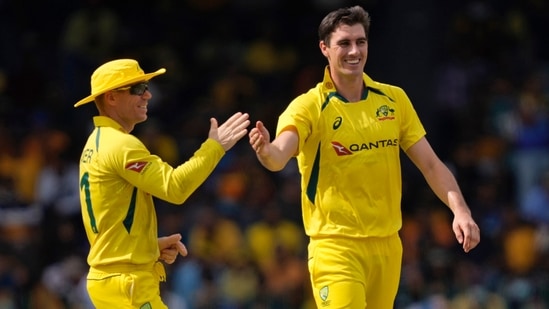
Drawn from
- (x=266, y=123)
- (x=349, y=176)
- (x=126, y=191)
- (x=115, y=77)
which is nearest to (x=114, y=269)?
(x=126, y=191)

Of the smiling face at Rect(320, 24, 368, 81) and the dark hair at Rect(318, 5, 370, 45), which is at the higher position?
the dark hair at Rect(318, 5, 370, 45)

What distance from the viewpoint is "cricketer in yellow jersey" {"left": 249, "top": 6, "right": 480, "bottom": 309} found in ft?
30.3

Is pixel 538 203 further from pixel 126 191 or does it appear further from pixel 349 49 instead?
pixel 126 191

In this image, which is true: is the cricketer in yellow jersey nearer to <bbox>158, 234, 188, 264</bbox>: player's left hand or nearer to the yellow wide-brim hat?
<bbox>158, 234, 188, 264</bbox>: player's left hand

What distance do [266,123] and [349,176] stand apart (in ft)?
31.7

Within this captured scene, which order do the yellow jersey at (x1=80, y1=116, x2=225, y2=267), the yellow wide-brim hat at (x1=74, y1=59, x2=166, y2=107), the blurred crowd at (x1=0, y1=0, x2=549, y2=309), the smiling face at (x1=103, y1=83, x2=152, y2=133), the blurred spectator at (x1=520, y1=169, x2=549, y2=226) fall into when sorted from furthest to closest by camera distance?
1. the blurred spectator at (x1=520, y1=169, x2=549, y2=226)
2. the blurred crowd at (x1=0, y1=0, x2=549, y2=309)
3. the smiling face at (x1=103, y1=83, x2=152, y2=133)
4. the yellow wide-brim hat at (x1=74, y1=59, x2=166, y2=107)
5. the yellow jersey at (x1=80, y1=116, x2=225, y2=267)

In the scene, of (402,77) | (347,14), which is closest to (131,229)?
(347,14)

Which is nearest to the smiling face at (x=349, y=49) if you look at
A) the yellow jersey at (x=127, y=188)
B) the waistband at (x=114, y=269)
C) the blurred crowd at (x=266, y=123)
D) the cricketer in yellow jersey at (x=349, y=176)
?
the cricketer in yellow jersey at (x=349, y=176)

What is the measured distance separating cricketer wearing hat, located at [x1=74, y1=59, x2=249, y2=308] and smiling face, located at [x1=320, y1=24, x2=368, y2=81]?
2.87 feet

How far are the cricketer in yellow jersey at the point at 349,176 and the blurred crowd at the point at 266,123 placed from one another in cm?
648

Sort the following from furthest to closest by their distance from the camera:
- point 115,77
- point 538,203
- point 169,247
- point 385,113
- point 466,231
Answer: point 538,203
point 385,113
point 169,247
point 466,231
point 115,77

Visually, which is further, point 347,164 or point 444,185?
point 444,185

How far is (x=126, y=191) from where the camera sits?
28.6ft

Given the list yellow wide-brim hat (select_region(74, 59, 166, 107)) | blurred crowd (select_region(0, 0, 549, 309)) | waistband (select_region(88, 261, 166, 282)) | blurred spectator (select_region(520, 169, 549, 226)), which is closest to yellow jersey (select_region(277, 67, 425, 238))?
yellow wide-brim hat (select_region(74, 59, 166, 107))
